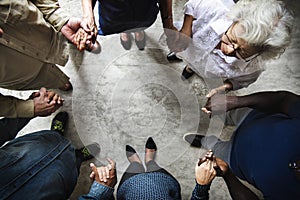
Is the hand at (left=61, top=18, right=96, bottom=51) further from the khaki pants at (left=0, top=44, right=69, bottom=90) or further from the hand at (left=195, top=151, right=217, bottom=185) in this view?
the hand at (left=195, top=151, right=217, bottom=185)

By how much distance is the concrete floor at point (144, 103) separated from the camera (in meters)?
1.63

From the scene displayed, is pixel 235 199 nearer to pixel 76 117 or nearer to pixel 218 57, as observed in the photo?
pixel 218 57

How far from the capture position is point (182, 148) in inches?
63.7

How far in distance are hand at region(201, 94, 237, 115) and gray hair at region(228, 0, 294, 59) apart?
280 mm

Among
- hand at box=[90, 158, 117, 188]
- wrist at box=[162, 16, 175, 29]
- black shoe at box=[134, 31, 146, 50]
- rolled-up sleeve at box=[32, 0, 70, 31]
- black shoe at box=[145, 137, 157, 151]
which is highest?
rolled-up sleeve at box=[32, 0, 70, 31]

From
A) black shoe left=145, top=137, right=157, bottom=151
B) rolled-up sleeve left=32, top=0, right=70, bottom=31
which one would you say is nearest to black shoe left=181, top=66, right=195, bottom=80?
black shoe left=145, top=137, right=157, bottom=151

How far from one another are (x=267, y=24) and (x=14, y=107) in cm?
101

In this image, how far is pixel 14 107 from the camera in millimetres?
1174

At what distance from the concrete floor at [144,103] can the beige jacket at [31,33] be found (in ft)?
1.28

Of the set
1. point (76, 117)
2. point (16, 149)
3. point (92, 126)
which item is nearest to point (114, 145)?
point (92, 126)

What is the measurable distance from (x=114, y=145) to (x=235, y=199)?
727 millimetres

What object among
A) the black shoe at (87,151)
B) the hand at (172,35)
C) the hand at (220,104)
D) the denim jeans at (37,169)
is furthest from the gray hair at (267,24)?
the black shoe at (87,151)

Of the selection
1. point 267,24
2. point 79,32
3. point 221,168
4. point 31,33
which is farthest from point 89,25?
point 221,168

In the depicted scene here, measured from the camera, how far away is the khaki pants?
106cm
